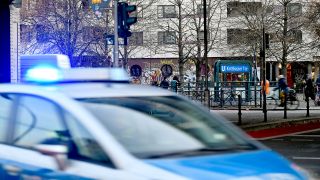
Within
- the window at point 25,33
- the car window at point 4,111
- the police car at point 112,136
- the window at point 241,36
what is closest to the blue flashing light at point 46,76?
the police car at point 112,136

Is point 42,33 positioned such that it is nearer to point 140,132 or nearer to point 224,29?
point 224,29

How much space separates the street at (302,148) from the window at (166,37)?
102 feet

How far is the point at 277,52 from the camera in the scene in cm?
4588

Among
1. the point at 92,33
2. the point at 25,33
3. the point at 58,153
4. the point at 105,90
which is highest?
the point at 25,33

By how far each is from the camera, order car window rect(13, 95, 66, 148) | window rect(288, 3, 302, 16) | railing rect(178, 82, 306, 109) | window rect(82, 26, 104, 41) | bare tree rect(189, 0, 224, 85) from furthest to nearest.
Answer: window rect(288, 3, 302, 16), bare tree rect(189, 0, 224, 85), window rect(82, 26, 104, 41), railing rect(178, 82, 306, 109), car window rect(13, 95, 66, 148)

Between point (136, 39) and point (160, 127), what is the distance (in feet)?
134

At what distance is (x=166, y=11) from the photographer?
51.3 metres

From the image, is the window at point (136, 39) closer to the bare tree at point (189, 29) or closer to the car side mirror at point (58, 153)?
the bare tree at point (189, 29)

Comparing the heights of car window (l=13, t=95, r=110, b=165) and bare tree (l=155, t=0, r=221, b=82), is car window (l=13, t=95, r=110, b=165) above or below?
below

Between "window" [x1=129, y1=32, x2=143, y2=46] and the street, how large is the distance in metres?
29.2

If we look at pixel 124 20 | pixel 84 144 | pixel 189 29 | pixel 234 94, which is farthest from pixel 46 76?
pixel 189 29

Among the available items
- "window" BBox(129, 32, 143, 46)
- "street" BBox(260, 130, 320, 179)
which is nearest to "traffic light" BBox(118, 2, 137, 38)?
"street" BBox(260, 130, 320, 179)

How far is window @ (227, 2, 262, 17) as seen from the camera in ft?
147

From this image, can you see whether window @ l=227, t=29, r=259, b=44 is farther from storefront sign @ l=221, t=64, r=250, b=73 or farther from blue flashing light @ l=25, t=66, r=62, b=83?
blue flashing light @ l=25, t=66, r=62, b=83
